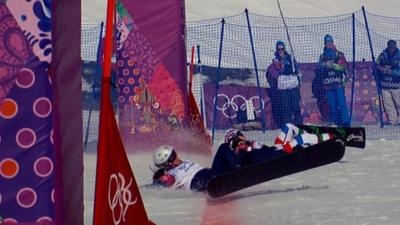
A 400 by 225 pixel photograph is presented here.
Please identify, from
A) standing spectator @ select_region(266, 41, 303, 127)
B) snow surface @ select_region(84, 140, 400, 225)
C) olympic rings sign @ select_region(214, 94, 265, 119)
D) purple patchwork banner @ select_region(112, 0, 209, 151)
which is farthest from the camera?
olympic rings sign @ select_region(214, 94, 265, 119)

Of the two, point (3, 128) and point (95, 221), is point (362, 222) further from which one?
point (3, 128)

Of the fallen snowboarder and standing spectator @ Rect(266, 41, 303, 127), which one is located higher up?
standing spectator @ Rect(266, 41, 303, 127)

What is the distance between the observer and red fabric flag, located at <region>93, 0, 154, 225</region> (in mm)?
3170

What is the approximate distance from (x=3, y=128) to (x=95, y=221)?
55 centimetres

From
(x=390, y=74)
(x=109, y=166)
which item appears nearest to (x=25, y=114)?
(x=109, y=166)

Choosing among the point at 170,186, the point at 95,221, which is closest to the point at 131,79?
the point at 170,186

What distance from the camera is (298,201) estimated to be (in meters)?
6.19

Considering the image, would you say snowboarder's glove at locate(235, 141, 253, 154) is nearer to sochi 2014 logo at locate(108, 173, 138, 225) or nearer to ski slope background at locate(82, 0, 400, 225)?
ski slope background at locate(82, 0, 400, 225)

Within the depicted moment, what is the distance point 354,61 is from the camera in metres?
13.4

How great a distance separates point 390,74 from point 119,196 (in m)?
10.8

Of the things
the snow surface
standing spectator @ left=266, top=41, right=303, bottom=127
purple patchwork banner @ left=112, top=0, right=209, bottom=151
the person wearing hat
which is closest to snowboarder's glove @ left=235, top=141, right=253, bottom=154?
the snow surface

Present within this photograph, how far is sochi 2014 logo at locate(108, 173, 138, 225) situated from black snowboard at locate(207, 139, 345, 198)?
2.96 meters

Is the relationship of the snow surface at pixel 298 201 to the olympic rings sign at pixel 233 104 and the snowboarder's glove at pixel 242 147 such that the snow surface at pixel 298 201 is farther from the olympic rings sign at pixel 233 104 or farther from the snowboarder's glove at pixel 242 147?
the olympic rings sign at pixel 233 104

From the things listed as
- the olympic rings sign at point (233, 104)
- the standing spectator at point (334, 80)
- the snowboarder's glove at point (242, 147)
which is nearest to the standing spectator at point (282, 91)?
the olympic rings sign at point (233, 104)
